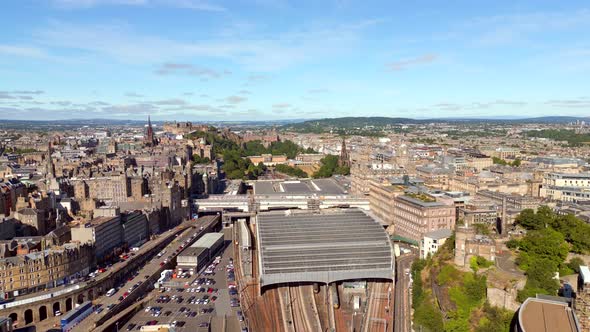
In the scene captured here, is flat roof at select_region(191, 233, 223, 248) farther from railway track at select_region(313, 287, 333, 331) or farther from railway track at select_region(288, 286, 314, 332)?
railway track at select_region(313, 287, 333, 331)

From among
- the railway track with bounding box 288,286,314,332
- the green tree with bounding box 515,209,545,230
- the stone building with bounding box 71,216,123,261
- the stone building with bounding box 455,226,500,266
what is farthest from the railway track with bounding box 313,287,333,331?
the stone building with bounding box 71,216,123,261

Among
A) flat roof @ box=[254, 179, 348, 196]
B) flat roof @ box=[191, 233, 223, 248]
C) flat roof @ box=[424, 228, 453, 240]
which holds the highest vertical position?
flat roof @ box=[424, 228, 453, 240]

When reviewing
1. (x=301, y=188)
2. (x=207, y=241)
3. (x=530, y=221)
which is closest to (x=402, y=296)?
(x=530, y=221)

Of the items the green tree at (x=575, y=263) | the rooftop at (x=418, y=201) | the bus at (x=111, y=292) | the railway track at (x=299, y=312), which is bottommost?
the railway track at (x=299, y=312)

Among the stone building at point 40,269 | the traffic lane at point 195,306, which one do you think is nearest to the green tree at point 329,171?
the traffic lane at point 195,306

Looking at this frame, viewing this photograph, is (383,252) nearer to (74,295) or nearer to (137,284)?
(137,284)

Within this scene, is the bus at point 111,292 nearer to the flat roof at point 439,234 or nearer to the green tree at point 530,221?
the flat roof at point 439,234
